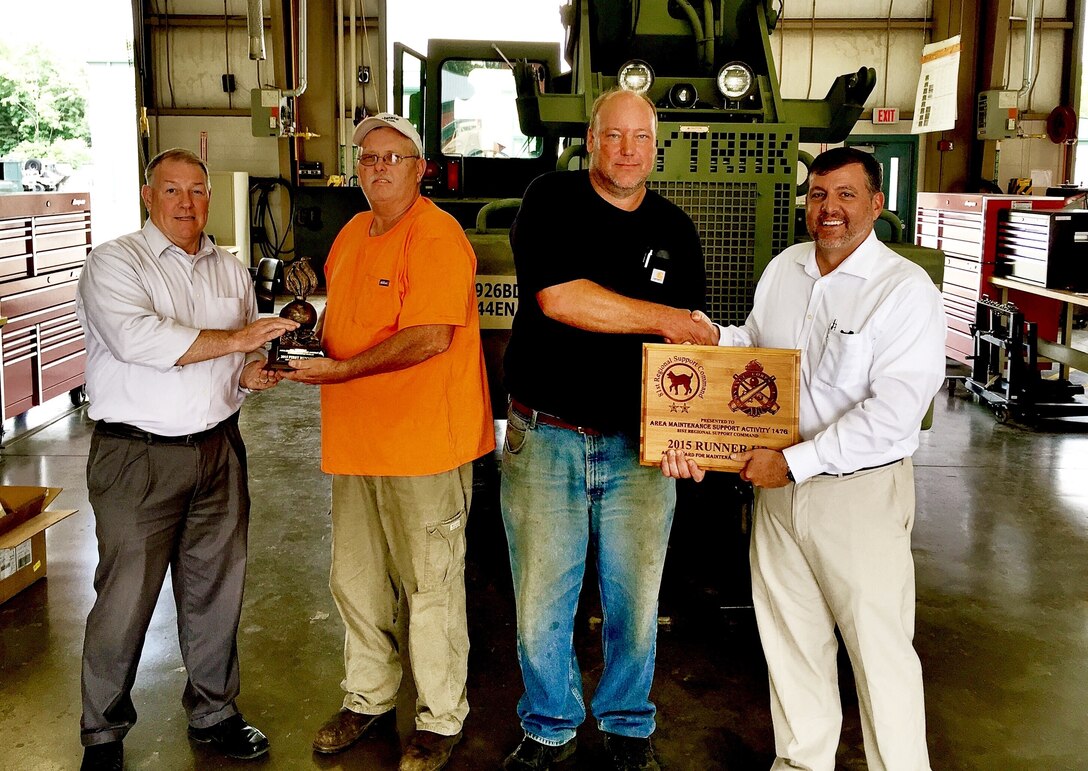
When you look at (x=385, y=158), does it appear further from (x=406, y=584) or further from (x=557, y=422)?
(x=406, y=584)

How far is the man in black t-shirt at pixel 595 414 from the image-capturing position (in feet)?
7.89

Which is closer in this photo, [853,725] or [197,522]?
[197,522]

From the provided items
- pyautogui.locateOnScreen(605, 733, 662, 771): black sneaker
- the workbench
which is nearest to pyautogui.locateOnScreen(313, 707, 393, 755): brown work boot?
pyautogui.locateOnScreen(605, 733, 662, 771): black sneaker

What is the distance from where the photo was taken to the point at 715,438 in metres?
2.41

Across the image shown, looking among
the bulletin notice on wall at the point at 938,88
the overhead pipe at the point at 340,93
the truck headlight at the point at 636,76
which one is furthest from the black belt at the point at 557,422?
the overhead pipe at the point at 340,93

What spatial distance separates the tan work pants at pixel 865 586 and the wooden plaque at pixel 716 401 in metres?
0.16

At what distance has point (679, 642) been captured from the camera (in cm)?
357

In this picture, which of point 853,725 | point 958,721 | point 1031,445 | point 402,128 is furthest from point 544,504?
point 1031,445

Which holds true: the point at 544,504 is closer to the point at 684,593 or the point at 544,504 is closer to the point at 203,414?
the point at 203,414

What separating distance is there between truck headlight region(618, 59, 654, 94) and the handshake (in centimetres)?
172

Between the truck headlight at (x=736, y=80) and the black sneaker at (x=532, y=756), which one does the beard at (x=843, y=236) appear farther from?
the truck headlight at (x=736, y=80)

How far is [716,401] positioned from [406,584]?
104 cm

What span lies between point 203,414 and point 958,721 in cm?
245

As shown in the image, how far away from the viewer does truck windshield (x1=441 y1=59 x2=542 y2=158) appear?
579cm
